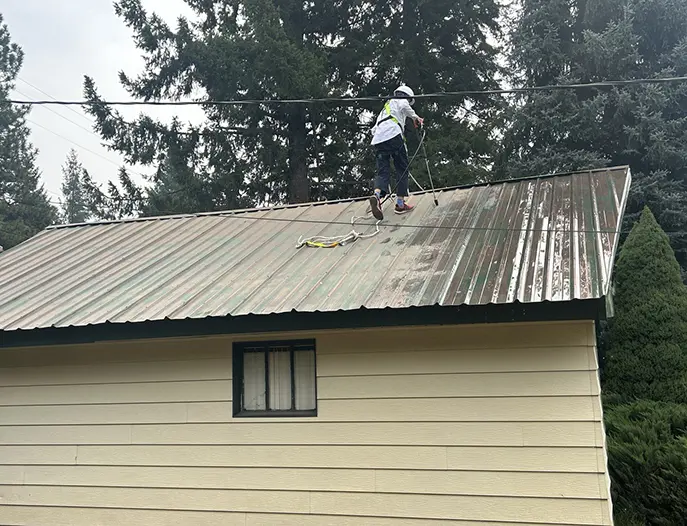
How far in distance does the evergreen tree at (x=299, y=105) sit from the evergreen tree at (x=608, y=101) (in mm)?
1927

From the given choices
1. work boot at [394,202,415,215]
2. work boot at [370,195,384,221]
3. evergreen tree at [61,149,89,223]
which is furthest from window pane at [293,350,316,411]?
evergreen tree at [61,149,89,223]

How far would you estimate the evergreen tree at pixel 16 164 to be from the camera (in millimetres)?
28922

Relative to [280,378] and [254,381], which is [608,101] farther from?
[254,381]

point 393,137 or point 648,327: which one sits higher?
point 393,137

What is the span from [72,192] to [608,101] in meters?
59.8

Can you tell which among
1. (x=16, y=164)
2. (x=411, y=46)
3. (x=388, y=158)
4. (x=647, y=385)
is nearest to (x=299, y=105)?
(x=411, y=46)

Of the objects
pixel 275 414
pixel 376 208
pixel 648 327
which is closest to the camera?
pixel 275 414

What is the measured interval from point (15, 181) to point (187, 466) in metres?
30.2

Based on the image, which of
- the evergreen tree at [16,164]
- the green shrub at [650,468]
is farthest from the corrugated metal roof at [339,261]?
the evergreen tree at [16,164]

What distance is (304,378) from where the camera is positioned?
5.38m

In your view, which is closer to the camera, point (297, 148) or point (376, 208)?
point (376, 208)

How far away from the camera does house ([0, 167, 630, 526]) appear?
4539 mm

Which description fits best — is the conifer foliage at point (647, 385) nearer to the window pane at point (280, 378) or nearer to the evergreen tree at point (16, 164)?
the window pane at point (280, 378)

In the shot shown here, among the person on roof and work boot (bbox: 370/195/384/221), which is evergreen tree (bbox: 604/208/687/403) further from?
work boot (bbox: 370/195/384/221)
